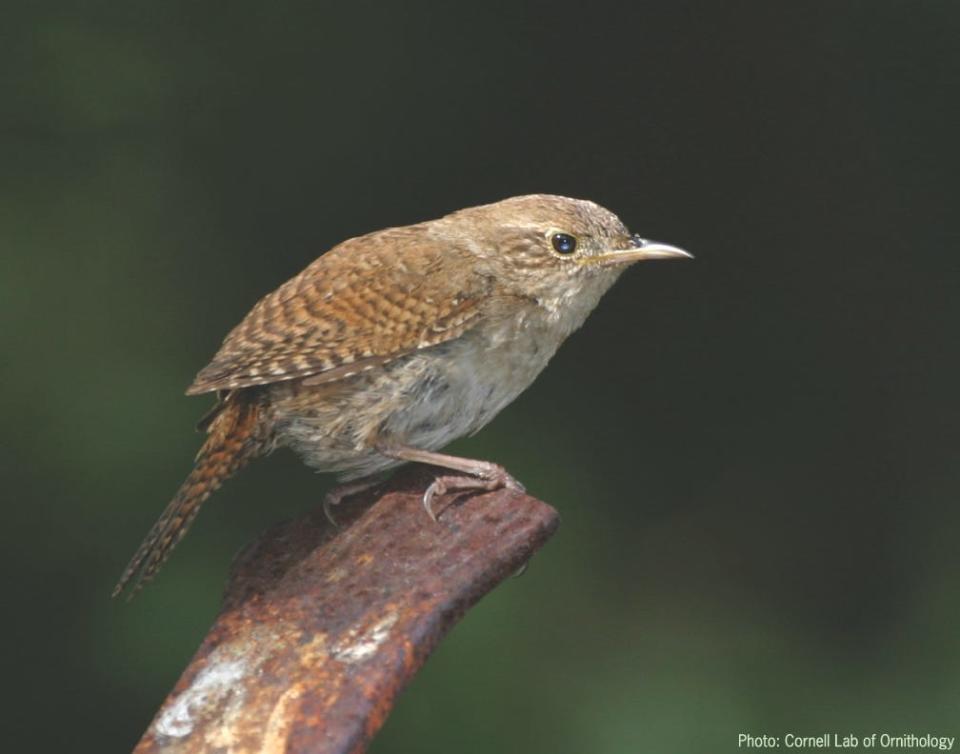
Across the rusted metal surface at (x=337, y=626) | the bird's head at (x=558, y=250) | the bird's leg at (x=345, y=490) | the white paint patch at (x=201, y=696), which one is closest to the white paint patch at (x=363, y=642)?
the rusted metal surface at (x=337, y=626)

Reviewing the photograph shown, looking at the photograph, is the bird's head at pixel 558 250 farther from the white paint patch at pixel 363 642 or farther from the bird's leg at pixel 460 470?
the white paint patch at pixel 363 642

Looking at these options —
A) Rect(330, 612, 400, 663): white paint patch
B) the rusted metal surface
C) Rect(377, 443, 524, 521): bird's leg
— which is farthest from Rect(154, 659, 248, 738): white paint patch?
Rect(377, 443, 524, 521): bird's leg

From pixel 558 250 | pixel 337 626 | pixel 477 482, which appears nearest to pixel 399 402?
pixel 477 482

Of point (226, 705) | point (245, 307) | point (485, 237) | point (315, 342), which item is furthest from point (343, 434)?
point (245, 307)

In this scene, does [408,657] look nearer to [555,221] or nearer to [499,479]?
[499,479]

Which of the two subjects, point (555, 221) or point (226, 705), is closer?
point (226, 705)

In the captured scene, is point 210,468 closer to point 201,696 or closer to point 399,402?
point 399,402
